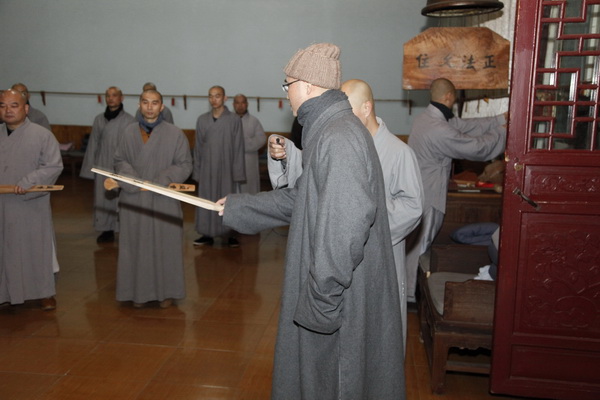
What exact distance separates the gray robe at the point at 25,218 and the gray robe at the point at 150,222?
1.64 ft

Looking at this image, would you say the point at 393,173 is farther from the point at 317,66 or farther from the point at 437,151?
the point at 437,151

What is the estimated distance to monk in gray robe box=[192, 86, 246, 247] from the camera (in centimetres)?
626

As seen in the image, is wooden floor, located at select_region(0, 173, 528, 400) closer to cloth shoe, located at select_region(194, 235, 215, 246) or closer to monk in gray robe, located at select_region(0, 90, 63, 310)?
monk in gray robe, located at select_region(0, 90, 63, 310)

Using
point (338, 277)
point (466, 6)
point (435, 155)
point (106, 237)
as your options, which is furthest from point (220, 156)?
point (338, 277)

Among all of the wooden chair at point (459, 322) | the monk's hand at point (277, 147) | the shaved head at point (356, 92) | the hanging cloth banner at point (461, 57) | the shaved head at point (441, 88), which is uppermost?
the hanging cloth banner at point (461, 57)

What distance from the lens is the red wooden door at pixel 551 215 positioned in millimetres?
2699

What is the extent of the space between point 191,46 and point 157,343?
806 cm

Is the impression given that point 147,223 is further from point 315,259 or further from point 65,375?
point 315,259

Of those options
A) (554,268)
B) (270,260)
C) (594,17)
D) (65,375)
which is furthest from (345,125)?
(270,260)

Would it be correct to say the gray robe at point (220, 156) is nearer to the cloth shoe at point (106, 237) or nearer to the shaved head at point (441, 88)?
the cloth shoe at point (106, 237)

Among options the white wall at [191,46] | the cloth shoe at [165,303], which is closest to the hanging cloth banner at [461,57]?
the cloth shoe at [165,303]

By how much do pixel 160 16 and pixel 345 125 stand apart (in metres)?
9.80

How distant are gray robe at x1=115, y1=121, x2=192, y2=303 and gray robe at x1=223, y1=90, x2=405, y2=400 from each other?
2.45 meters

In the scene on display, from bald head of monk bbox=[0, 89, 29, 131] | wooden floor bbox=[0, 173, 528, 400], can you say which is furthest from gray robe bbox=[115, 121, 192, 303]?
bald head of monk bbox=[0, 89, 29, 131]
